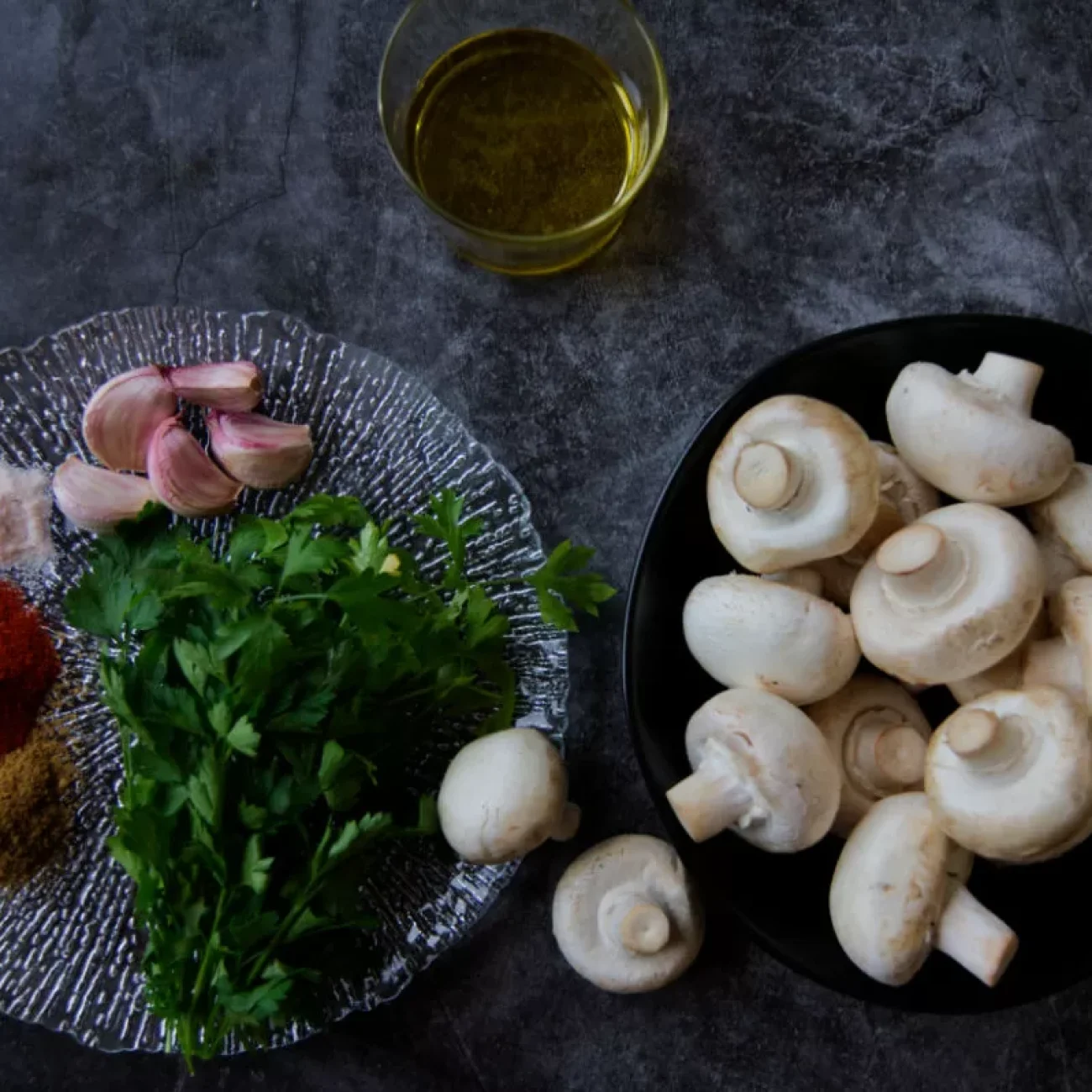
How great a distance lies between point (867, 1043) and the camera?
3.37 feet

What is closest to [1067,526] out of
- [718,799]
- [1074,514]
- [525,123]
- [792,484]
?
[1074,514]

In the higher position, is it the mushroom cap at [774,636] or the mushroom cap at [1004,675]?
the mushroom cap at [774,636]

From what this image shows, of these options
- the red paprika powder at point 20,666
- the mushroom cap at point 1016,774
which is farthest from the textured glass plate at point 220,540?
the mushroom cap at point 1016,774

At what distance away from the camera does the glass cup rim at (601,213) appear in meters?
0.96

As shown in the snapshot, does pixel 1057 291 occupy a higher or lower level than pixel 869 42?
lower

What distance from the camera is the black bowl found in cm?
85

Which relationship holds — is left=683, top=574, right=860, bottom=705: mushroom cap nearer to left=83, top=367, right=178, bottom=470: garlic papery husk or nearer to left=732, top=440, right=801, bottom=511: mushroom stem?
left=732, top=440, right=801, bottom=511: mushroom stem

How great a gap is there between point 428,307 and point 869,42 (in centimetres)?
48

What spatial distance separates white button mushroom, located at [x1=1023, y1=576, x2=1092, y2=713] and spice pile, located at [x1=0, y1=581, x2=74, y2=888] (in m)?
0.77

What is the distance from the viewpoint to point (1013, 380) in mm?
835

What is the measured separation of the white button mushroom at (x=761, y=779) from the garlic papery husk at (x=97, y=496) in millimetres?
508

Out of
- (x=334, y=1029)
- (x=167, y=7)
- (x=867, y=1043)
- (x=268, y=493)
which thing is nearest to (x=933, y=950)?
(x=867, y=1043)

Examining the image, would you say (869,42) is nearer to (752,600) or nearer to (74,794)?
(752,600)

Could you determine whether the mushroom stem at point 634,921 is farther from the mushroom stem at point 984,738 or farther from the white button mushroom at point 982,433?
the white button mushroom at point 982,433
